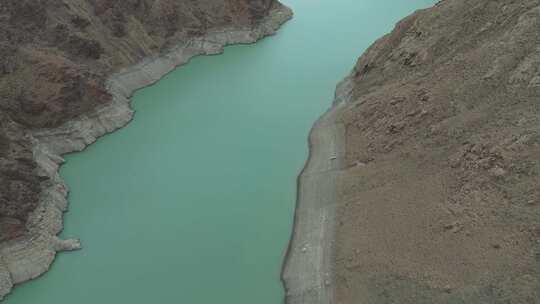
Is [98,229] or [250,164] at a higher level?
[250,164]

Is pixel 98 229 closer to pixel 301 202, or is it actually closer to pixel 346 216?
pixel 301 202

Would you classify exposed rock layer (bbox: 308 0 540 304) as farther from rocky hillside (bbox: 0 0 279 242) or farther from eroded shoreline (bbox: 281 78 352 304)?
rocky hillside (bbox: 0 0 279 242)

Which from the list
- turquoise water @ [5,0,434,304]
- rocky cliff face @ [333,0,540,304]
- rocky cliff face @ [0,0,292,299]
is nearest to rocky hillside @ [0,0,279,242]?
rocky cliff face @ [0,0,292,299]

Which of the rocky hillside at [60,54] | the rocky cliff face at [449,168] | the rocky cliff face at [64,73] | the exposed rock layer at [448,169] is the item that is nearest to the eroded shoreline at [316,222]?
the exposed rock layer at [448,169]

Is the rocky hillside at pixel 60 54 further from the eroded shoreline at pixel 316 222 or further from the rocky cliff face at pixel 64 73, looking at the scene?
the eroded shoreline at pixel 316 222

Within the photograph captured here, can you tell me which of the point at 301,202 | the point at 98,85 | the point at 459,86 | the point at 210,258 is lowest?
the point at 210,258

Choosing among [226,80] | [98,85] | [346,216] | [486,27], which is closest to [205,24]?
[226,80]

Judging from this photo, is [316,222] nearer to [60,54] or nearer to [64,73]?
[64,73]
